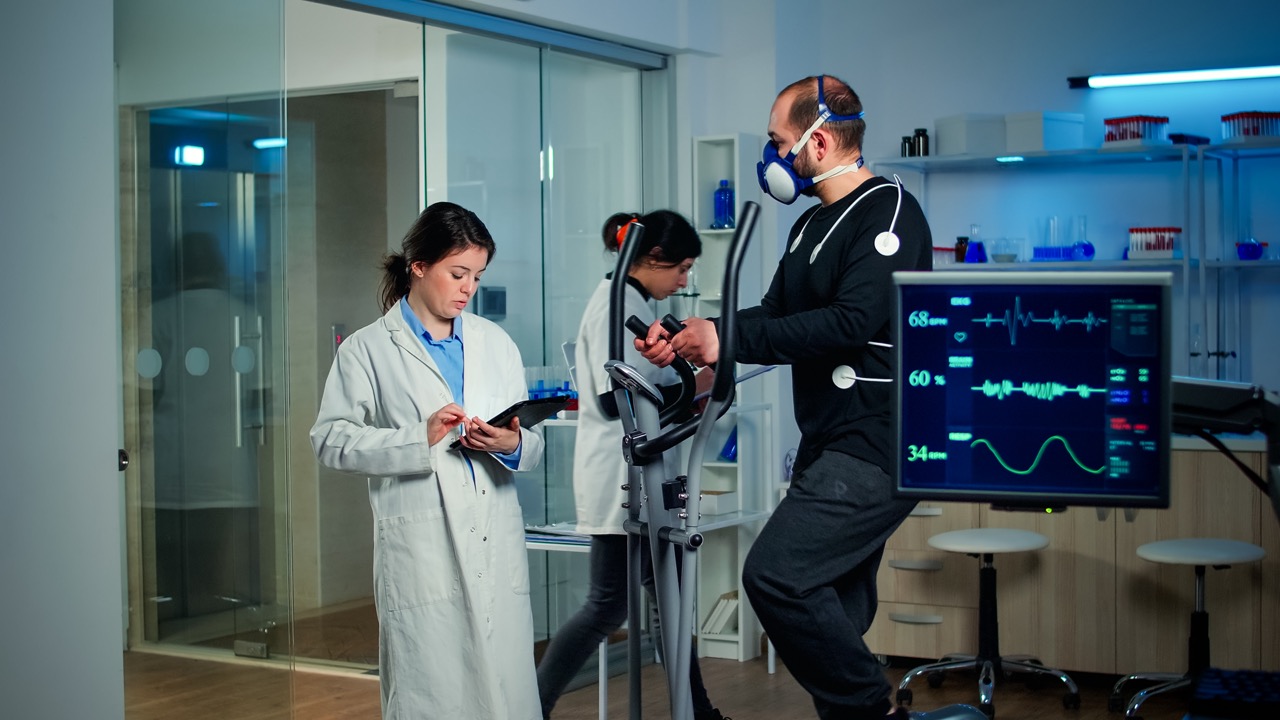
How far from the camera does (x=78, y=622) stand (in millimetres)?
2787

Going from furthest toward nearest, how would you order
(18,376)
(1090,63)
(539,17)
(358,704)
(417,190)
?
(1090,63) < (417,190) < (539,17) < (358,704) < (18,376)

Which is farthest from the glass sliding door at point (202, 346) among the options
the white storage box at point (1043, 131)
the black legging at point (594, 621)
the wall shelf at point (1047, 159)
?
the white storage box at point (1043, 131)

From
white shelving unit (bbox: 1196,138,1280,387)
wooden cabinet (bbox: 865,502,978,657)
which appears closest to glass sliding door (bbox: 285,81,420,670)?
wooden cabinet (bbox: 865,502,978,657)

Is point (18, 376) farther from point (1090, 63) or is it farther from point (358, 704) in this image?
point (1090, 63)

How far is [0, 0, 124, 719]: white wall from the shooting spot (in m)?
2.68

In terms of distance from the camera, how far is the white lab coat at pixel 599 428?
3680mm

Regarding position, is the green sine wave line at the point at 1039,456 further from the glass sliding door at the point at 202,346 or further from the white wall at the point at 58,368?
the glass sliding door at the point at 202,346

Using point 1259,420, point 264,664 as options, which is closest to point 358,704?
point 264,664

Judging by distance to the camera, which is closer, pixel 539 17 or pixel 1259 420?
pixel 1259 420

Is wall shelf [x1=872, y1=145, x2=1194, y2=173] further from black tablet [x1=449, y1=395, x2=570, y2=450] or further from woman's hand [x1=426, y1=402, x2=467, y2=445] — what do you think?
woman's hand [x1=426, y1=402, x2=467, y2=445]

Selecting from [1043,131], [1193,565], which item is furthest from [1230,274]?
[1193,565]

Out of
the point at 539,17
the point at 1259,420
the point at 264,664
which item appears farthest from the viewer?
the point at 539,17

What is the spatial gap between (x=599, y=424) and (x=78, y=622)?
1.45 meters

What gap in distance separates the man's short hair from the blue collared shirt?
859 mm
